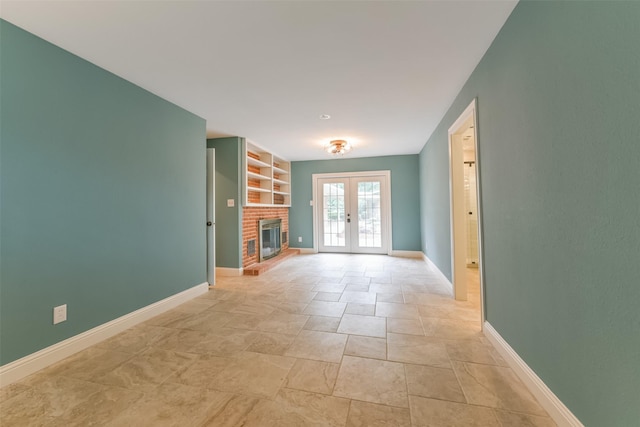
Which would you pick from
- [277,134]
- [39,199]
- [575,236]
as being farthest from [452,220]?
[39,199]

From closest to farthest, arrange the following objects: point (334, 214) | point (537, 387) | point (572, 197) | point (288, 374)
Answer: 1. point (572, 197)
2. point (537, 387)
3. point (288, 374)
4. point (334, 214)

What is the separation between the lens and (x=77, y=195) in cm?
202

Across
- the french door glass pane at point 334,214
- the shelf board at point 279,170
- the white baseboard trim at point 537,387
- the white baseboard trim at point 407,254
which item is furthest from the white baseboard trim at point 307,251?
the white baseboard trim at point 537,387

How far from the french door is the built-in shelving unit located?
35.9 inches

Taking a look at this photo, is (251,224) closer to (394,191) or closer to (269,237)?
(269,237)

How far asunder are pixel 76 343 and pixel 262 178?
12.2ft

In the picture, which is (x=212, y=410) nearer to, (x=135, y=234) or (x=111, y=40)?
(x=135, y=234)

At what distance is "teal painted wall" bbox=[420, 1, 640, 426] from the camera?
2.97 feet

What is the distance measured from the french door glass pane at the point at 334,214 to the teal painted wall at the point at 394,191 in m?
0.36

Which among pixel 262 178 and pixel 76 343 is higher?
pixel 262 178

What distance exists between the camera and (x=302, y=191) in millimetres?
6449

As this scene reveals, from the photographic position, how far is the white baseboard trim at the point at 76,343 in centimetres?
164

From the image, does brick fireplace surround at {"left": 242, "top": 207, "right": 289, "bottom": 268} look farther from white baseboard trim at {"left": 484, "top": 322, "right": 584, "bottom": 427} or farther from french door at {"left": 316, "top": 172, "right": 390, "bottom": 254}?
white baseboard trim at {"left": 484, "top": 322, "right": 584, "bottom": 427}

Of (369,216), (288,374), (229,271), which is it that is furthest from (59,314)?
(369,216)
